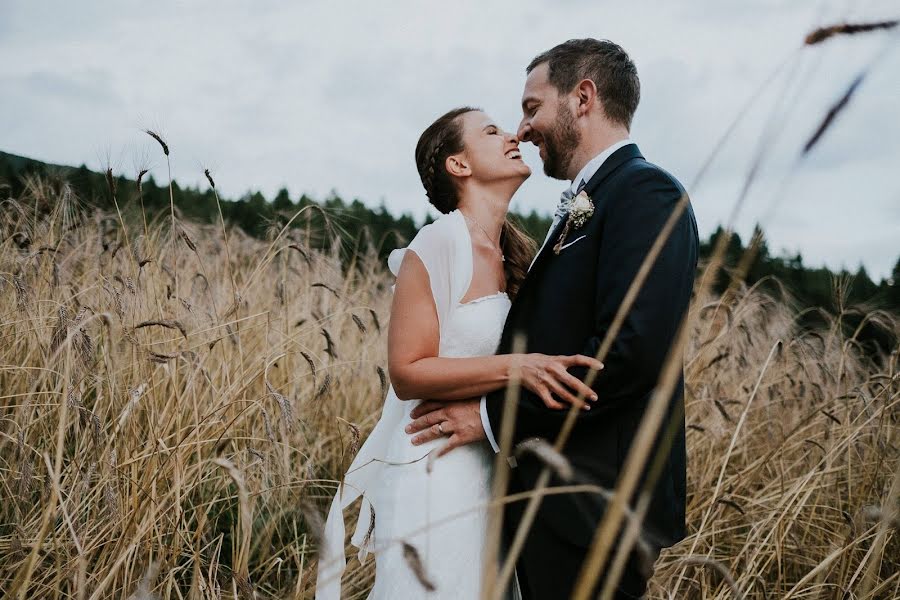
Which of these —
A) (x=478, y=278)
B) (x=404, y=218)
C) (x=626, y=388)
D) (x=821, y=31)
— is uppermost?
(x=404, y=218)

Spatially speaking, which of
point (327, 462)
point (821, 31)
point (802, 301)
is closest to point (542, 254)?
point (821, 31)

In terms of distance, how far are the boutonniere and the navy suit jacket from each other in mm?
21

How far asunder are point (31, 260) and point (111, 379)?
53.3 inches

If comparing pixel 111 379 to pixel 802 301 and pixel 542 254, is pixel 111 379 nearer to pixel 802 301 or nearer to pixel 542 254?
pixel 542 254

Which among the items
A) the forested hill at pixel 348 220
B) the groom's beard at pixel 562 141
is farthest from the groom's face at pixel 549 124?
the forested hill at pixel 348 220

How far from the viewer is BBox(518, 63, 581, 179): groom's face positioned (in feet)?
9.20

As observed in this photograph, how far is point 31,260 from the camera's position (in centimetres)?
396

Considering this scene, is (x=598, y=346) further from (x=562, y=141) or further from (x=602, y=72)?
(x=602, y=72)

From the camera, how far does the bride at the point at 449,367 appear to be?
238cm

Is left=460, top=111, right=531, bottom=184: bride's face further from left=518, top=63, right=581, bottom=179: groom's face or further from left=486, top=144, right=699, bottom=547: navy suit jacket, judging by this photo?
left=486, top=144, right=699, bottom=547: navy suit jacket

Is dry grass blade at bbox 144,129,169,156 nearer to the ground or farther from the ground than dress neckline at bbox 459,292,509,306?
farther from the ground

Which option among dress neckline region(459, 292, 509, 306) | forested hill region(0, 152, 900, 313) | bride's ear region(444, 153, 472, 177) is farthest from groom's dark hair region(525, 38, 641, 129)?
forested hill region(0, 152, 900, 313)

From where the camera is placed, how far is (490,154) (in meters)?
3.07

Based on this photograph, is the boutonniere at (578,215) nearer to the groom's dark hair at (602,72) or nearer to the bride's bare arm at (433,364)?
the bride's bare arm at (433,364)
